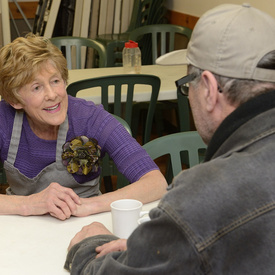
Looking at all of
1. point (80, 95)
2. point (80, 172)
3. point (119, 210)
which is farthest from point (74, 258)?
point (80, 95)

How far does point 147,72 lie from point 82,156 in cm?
194

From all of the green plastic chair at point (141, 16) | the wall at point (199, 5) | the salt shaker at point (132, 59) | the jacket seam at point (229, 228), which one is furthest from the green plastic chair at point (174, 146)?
the green plastic chair at point (141, 16)

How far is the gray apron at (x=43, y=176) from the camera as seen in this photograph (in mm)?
2209

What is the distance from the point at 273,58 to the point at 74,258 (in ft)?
2.28

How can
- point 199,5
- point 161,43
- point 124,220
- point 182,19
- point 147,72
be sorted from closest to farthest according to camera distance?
point 124,220, point 147,72, point 161,43, point 199,5, point 182,19

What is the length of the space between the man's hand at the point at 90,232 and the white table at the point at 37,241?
47 mm

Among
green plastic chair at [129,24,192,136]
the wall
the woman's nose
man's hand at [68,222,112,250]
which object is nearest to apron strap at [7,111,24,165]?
the woman's nose

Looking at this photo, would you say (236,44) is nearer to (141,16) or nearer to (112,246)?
(112,246)

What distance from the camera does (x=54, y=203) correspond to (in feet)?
6.06

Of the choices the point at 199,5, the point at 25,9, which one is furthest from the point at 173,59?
the point at 25,9

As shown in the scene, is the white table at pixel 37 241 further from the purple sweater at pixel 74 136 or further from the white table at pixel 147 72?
the white table at pixel 147 72

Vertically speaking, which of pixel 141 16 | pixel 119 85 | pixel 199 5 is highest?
pixel 119 85

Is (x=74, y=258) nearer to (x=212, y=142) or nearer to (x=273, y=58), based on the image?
(x=212, y=142)

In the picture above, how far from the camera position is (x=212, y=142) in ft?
3.80
